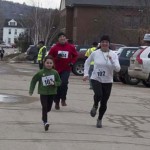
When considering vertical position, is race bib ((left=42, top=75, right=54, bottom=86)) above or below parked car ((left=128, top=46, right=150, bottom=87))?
above

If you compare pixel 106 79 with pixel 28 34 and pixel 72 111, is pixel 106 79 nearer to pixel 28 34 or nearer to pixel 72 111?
pixel 72 111

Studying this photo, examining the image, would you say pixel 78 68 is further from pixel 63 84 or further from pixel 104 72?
pixel 104 72

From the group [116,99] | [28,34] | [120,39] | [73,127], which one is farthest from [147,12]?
[28,34]

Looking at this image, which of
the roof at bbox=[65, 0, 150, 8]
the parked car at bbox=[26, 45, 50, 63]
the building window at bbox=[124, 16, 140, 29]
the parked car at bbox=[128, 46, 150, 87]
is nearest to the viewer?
the parked car at bbox=[128, 46, 150, 87]

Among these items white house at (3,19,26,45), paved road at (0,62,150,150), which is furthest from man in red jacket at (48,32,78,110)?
white house at (3,19,26,45)

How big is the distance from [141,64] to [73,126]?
10.8 m

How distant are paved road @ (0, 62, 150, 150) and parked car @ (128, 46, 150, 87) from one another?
5.09m

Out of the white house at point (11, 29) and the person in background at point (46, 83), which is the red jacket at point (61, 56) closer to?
the person in background at point (46, 83)

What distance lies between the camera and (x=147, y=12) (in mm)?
42500

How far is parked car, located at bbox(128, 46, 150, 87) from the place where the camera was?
20297 millimetres

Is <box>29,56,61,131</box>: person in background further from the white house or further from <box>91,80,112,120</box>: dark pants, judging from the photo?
the white house

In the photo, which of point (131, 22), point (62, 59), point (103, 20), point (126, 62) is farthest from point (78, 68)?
point (103, 20)

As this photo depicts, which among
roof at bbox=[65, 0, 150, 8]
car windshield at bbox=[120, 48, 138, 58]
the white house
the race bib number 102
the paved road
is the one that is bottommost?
the white house

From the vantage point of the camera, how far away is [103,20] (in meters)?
59.2
